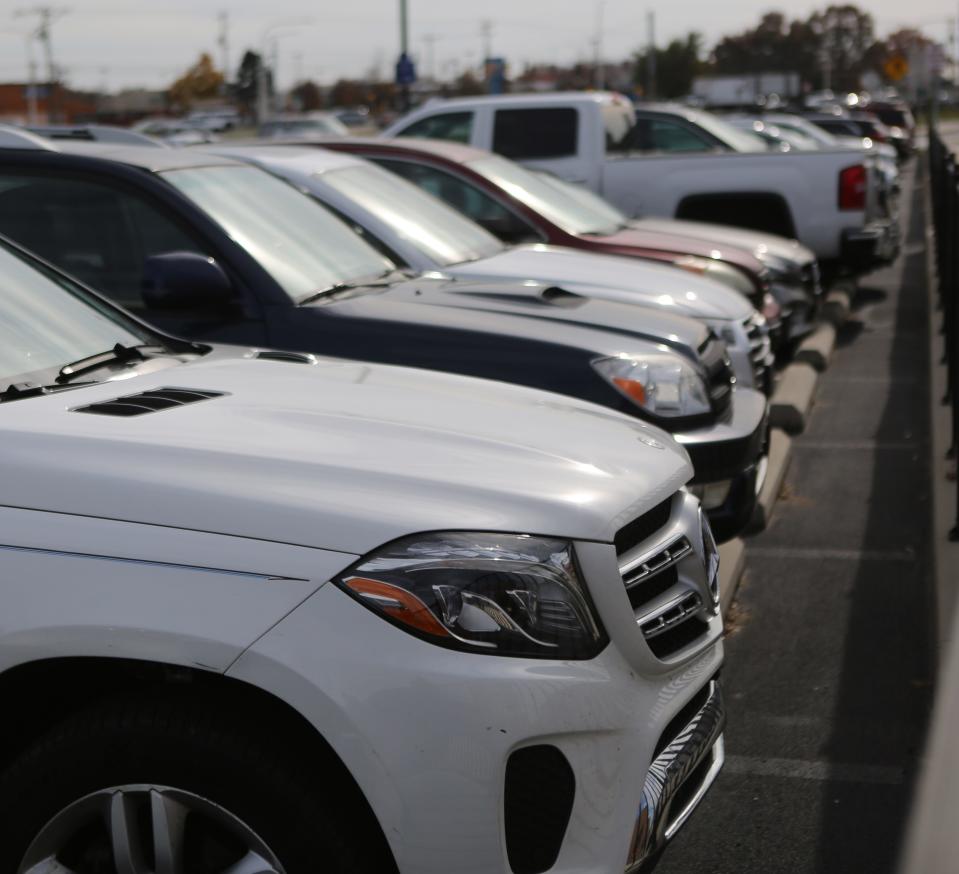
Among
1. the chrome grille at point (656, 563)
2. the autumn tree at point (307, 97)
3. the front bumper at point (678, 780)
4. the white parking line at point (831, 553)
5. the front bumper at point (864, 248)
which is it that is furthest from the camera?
the autumn tree at point (307, 97)

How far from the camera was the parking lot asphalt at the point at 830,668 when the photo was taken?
3.86 meters

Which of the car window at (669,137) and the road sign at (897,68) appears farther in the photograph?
the road sign at (897,68)

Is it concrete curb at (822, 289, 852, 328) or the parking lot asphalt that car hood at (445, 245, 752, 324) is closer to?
the parking lot asphalt

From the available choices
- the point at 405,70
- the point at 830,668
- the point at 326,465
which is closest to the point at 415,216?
the point at 830,668

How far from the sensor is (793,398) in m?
9.35

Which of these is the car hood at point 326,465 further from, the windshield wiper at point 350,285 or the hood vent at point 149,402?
the windshield wiper at point 350,285

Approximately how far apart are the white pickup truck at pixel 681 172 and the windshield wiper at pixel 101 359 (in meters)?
9.66

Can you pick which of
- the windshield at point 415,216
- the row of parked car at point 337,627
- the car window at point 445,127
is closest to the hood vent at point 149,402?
the row of parked car at point 337,627

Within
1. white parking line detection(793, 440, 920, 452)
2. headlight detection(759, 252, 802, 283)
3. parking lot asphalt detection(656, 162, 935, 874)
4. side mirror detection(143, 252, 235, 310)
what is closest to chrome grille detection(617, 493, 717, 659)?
parking lot asphalt detection(656, 162, 935, 874)

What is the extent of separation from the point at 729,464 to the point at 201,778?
3.15 metres

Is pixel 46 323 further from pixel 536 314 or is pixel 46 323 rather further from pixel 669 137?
pixel 669 137

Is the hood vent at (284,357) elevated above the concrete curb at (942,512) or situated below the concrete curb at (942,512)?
above

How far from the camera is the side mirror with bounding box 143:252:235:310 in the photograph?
15.8 ft

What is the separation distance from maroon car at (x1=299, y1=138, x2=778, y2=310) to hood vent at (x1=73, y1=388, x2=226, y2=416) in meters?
5.76
